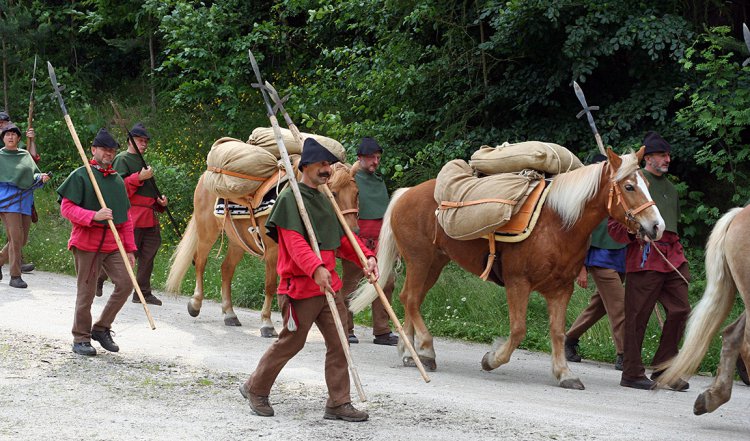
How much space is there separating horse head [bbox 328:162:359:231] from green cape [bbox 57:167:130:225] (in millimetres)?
2000

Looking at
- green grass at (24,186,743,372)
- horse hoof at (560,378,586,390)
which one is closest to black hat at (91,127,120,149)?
green grass at (24,186,743,372)

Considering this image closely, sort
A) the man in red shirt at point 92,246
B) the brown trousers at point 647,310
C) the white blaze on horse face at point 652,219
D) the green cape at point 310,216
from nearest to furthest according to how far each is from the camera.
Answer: the green cape at point 310,216, the white blaze on horse face at point 652,219, the brown trousers at point 647,310, the man in red shirt at point 92,246

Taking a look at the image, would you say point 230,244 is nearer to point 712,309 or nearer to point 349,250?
point 349,250

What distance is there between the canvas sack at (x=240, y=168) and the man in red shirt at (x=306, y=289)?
12.5 ft

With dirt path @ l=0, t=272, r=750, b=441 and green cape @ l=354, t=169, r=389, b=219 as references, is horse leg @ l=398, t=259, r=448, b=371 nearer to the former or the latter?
dirt path @ l=0, t=272, r=750, b=441

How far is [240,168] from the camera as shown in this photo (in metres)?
10.6

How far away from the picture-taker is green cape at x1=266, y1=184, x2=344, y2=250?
21.8ft

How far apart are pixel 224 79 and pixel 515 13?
7832 millimetres

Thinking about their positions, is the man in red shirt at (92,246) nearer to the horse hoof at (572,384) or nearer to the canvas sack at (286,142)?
the canvas sack at (286,142)

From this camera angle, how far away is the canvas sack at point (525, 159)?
351 inches

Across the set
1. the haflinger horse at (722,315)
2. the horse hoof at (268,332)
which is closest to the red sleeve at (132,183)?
the horse hoof at (268,332)

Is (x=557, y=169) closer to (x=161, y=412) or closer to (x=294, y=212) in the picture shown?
(x=294, y=212)

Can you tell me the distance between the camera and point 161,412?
688 cm

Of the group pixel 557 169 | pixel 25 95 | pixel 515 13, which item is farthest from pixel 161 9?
pixel 557 169
